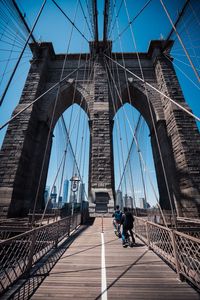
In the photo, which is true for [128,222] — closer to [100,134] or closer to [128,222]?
[128,222]

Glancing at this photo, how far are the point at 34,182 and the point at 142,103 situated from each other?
11.2 meters

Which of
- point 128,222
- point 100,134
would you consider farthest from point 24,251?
point 100,134

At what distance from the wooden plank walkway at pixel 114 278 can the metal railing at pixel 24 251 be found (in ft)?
1.48

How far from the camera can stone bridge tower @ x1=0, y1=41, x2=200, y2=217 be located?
8.78 meters

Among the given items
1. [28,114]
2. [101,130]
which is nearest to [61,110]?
[28,114]

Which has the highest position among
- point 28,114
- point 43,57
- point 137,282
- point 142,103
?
point 43,57

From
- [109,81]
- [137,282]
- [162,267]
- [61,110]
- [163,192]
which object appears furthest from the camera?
[61,110]

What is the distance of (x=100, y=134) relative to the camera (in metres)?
10.5

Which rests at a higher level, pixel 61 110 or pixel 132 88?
pixel 132 88

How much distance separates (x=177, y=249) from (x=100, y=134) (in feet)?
27.7

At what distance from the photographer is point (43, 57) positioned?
13.9 meters

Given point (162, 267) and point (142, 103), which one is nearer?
point (162, 267)

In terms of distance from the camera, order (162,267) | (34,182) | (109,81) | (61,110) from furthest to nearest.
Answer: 1. (61,110)
2. (109,81)
3. (34,182)
4. (162,267)

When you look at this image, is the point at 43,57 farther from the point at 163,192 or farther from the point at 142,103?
the point at 163,192
